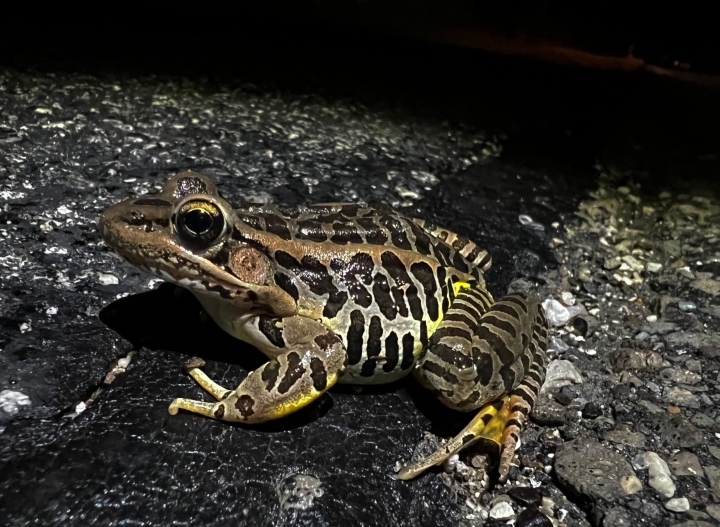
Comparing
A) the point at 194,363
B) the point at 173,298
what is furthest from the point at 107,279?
the point at 194,363

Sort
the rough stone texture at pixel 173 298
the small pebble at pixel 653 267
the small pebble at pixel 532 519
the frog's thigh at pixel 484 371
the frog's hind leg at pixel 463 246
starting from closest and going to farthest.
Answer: the rough stone texture at pixel 173 298
the small pebble at pixel 532 519
the frog's thigh at pixel 484 371
the frog's hind leg at pixel 463 246
the small pebble at pixel 653 267

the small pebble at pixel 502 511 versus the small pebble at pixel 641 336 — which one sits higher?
the small pebble at pixel 641 336

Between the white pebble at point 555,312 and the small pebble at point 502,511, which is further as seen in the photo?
the white pebble at point 555,312

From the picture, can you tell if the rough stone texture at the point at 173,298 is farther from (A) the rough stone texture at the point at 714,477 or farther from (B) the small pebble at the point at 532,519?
(A) the rough stone texture at the point at 714,477

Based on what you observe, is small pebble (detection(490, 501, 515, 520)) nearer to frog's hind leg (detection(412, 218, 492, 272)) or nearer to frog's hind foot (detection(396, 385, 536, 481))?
frog's hind foot (detection(396, 385, 536, 481))

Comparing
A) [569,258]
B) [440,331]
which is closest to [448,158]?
[569,258]

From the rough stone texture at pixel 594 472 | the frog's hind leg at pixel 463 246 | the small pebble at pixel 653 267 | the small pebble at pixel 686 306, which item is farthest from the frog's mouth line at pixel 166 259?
the small pebble at pixel 653 267

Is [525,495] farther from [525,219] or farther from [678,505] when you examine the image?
[525,219]

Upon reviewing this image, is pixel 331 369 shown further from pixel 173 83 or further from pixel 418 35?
pixel 418 35
